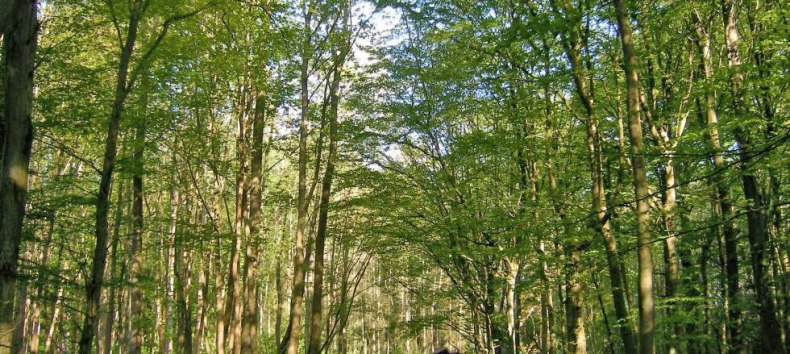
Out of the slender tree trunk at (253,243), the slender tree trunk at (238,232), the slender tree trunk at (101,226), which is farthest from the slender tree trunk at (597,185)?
the slender tree trunk at (238,232)

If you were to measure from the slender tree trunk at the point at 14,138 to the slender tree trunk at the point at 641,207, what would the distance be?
6.20 metres

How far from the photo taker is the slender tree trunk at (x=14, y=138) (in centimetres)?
455

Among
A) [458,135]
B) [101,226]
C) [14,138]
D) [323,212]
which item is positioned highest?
[458,135]

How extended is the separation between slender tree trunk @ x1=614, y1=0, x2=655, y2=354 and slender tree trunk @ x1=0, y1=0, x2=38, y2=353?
20.3ft

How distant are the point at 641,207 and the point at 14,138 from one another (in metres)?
6.71

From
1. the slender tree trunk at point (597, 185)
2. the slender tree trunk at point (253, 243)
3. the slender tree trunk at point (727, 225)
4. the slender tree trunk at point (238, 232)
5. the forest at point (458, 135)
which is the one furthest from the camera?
the slender tree trunk at point (238, 232)

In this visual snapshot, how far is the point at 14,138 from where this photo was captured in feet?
15.4

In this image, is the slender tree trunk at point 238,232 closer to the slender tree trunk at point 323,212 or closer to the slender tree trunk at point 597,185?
the slender tree trunk at point 323,212

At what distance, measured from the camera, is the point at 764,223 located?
36.4 ft

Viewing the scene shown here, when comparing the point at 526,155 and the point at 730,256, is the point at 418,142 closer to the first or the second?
the point at 526,155

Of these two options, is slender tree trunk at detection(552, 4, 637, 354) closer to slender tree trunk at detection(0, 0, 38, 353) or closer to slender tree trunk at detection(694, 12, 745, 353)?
slender tree trunk at detection(694, 12, 745, 353)

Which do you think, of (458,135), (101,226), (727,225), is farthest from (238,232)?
(727,225)

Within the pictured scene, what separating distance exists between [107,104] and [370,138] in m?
5.99

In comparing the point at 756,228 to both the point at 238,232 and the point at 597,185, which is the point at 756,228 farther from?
the point at 238,232
